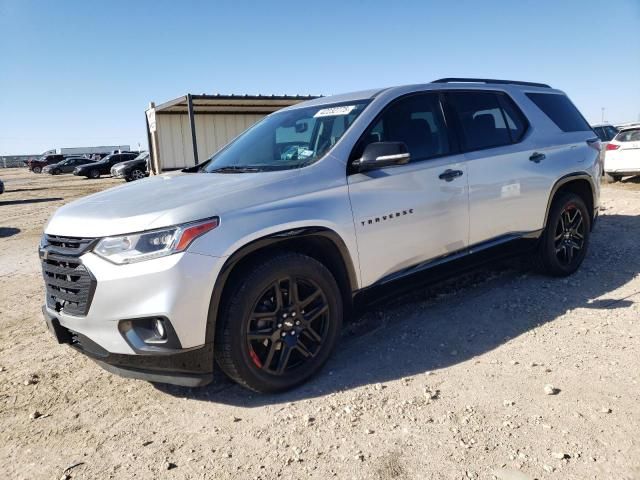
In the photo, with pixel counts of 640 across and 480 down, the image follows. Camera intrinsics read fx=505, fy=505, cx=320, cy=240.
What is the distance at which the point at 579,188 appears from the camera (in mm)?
5141

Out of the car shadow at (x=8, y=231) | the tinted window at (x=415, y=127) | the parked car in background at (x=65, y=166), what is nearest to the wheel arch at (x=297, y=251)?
the tinted window at (x=415, y=127)

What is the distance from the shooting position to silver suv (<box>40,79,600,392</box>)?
270 centimetres

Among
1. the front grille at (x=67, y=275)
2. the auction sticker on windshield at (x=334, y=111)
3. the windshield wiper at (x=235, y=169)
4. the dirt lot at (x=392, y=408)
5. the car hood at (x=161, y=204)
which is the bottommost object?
the dirt lot at (x=392, y=408)

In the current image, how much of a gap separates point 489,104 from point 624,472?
124 inches

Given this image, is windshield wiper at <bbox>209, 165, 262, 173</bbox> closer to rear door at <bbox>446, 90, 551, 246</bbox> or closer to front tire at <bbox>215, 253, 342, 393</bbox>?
front tire at <bbox>215, 253, 342, 393</bbox>

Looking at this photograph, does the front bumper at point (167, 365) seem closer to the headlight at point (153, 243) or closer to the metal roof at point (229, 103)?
the headlight at point (153, 243)

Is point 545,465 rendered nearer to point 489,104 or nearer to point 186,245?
point 186,245

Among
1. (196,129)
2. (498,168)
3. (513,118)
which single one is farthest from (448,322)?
(196,129)

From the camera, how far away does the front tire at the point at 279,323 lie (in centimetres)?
285

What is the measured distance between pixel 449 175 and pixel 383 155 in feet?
2.73

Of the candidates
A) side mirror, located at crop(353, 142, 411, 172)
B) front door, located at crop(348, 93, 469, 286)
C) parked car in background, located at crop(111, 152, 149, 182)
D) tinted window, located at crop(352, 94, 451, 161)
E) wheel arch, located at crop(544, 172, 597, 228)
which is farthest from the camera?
parked car in background, located at crop(111, 152, 149, 182)

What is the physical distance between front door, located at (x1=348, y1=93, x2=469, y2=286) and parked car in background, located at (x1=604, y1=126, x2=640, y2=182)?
1088cm

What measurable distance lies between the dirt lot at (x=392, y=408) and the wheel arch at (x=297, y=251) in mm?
560

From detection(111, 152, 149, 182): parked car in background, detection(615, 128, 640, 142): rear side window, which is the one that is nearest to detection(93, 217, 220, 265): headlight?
detection(615, 128, 640, 142): rear side window
